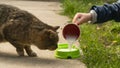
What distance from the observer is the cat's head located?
596cm

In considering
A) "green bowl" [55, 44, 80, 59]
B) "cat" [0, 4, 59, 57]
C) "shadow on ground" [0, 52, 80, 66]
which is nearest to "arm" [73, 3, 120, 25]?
"shadow on ground" [0, 52, 80, 66]

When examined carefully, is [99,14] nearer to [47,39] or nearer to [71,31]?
[71,31]

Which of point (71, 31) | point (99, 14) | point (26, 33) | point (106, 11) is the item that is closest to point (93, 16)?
point (99, 14)

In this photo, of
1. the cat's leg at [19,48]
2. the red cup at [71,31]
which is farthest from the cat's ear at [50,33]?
the cat's leg at [19,48]

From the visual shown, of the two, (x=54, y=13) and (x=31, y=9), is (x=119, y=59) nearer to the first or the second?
(x=54, y=13)

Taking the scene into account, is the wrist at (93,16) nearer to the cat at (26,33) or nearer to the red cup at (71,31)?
the red cup at (71,31)

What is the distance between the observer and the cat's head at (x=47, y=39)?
5961mm

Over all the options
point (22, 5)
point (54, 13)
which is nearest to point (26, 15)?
point (54, 13)

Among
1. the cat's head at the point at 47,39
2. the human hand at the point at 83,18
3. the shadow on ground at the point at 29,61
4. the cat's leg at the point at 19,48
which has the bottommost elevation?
the shadow on ground at the point at 29,61

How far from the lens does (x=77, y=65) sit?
219 inches

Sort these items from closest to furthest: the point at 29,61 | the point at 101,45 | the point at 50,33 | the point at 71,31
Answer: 1. the point at 71,31
2. the point at 29,61
3. the point at 50,33
4. the point at 101,45

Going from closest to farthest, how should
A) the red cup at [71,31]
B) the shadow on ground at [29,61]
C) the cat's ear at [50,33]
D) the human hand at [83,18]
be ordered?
1. the human hand at [83,18]
2. the red cup at [71,31]
3. the shadow on ground at [29,61]
4. the cat's ear at [50,33]

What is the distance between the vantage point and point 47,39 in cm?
605

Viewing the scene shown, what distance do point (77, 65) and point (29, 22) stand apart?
3.41 feet
